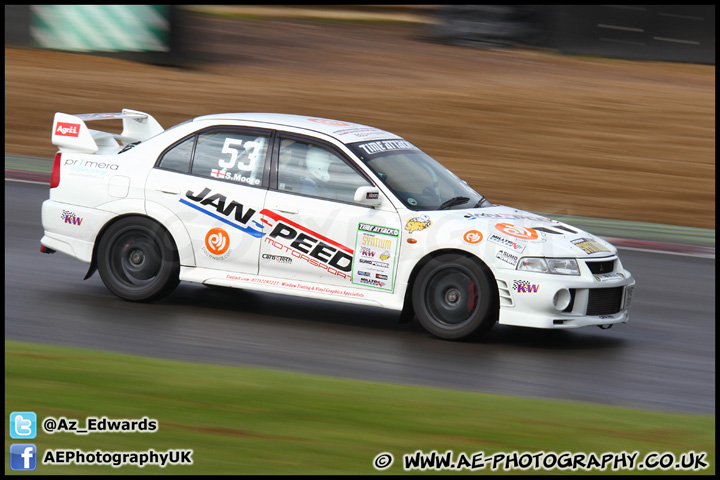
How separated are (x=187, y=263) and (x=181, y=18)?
1447cm

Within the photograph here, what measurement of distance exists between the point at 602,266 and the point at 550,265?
56 centimetres

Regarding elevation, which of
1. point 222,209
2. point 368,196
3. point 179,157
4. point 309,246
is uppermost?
point 179,157

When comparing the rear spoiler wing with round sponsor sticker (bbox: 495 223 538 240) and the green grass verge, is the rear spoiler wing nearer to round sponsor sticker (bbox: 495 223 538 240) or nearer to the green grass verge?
the green grass verge

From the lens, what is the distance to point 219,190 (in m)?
8.58

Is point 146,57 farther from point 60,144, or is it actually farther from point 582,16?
point 60,144

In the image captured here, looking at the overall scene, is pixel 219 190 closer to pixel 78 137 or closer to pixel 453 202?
pixel 78 137

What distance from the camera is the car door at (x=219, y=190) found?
8.50 m

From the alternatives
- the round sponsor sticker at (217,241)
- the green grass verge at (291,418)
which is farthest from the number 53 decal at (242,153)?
the green grass verge at (291,418)

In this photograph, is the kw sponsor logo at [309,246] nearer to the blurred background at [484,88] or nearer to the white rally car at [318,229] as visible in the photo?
the white rally car at [318,229]

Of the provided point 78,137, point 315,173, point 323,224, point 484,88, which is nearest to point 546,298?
point 323,224

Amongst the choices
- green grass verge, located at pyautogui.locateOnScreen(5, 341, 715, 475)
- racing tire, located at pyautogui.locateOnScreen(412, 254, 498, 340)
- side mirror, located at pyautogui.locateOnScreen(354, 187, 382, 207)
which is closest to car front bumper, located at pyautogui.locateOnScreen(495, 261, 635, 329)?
racing tire, located at pyautogui.locateOnScreen(412, 254, 498, 340)

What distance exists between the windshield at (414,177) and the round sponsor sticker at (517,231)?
574 millimetres

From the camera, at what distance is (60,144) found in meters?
→ 9.27

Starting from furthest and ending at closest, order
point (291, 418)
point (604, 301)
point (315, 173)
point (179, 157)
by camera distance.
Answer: point (179, 157)
point (315, 173)
point (604, 301)
point (291, 418)
